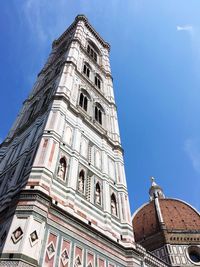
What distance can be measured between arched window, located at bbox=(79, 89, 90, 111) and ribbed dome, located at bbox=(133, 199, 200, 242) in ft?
70.6

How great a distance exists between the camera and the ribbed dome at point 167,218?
3225 centimetres

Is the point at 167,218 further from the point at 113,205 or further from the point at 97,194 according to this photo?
the point at 97,194

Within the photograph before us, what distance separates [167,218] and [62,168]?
2899 centimetres

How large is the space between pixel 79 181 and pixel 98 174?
146 centimetres

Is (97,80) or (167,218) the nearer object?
(97,80)

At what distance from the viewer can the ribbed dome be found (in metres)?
32.2

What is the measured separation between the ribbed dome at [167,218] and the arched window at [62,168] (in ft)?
80.6

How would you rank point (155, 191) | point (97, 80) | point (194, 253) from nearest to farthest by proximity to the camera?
point (97, 80)
point (194, 253)
point (155, 191)

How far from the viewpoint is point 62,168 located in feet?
31.2

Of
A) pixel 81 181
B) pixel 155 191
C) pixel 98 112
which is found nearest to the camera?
pixel 81 181

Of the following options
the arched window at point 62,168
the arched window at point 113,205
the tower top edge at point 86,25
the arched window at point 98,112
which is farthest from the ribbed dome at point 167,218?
the arched window at point 62,168

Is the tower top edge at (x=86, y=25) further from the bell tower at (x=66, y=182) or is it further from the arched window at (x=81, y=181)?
the arched window at (x=81, y=181)

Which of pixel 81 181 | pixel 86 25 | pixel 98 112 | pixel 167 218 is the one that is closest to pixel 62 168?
pixel 81 181

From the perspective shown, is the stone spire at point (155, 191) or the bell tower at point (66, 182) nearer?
the bell tower at point (66, 182)
